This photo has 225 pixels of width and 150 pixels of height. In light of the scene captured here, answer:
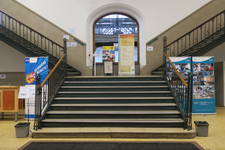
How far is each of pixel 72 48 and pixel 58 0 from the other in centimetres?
229

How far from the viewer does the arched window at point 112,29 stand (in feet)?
29.3

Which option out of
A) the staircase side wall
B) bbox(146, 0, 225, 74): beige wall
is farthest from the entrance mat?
the staircase side wall

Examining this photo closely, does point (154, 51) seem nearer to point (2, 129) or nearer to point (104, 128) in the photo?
point (104, 128)

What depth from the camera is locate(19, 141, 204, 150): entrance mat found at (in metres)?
3.34

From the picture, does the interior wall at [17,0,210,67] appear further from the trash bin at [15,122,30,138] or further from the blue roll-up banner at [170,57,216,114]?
the trash bin at [15,122,30,138]

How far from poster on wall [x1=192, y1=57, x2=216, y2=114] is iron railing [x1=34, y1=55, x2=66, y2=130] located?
432 cm

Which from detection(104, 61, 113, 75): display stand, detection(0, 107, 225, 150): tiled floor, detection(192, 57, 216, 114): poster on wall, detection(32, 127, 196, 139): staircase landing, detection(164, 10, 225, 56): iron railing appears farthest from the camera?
detection(104, 61, 113, 75): display stand

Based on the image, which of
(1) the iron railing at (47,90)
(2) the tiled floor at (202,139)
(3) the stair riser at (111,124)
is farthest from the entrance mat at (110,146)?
(1) the iron railing at (47,90)

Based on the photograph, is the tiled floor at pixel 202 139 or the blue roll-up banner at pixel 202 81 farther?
the blue roll-up banner at pixel 202 81

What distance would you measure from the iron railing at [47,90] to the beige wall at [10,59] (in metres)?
3.52

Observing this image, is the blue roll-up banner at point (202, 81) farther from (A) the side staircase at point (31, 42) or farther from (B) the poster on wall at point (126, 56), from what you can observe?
(A) the side staircase at point (31, 42)

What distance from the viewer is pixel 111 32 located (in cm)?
995

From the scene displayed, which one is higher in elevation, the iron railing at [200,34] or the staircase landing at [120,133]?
the iron railing at [200,34]

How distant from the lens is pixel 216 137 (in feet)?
12.7
